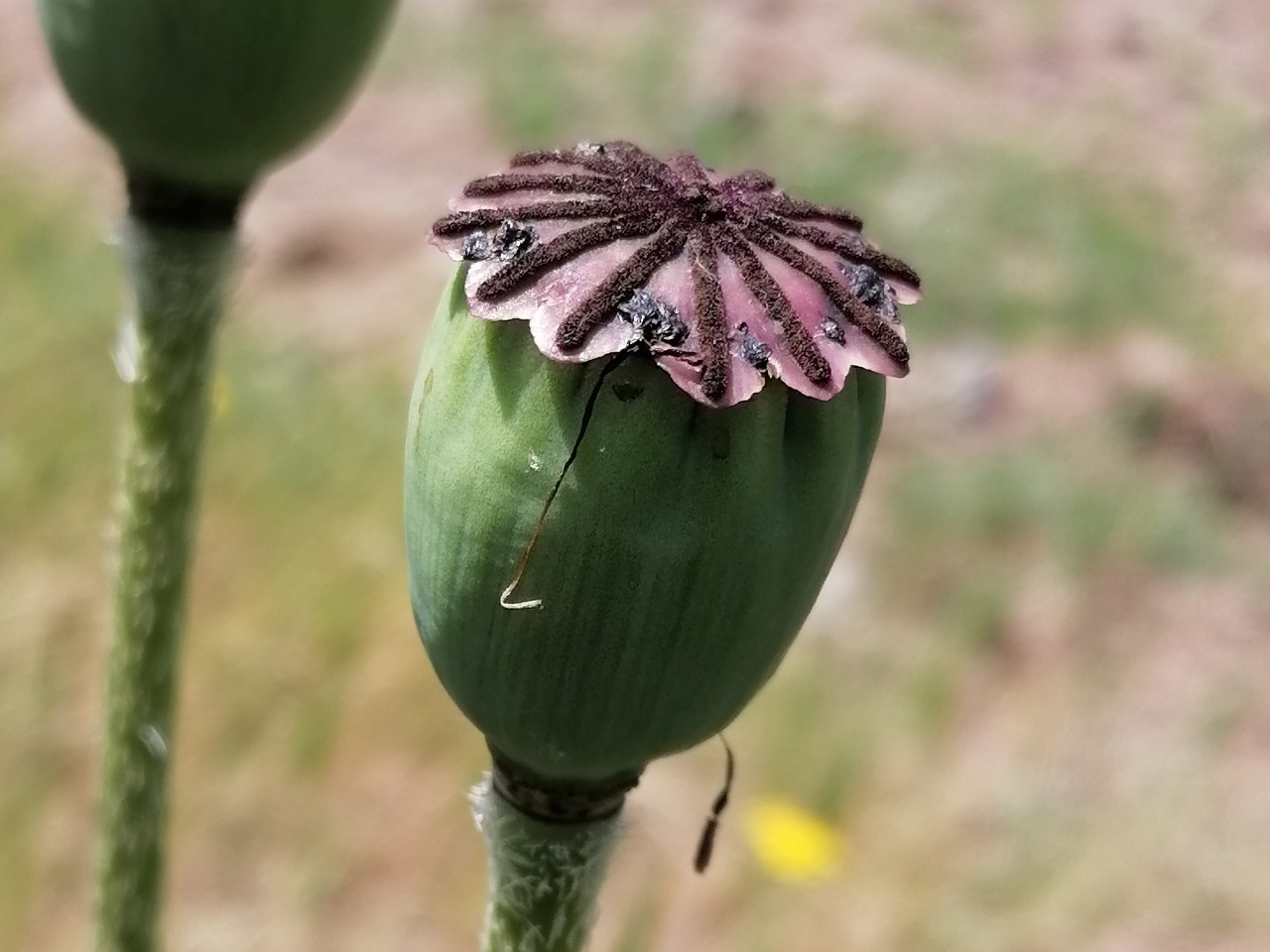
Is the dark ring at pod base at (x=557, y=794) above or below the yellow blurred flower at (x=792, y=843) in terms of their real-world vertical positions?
above

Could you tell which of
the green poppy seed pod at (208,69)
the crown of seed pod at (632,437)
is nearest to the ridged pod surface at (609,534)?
the crown of seed pod at (632,437)

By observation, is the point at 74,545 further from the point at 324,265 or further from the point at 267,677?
the point at 324,265

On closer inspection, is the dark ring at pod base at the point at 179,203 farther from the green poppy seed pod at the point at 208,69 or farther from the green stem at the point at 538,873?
the green stem at the point at 538,873

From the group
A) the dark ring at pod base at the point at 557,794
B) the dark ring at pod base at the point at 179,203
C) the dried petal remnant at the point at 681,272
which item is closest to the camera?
the dried petal remnant at the point at 681,272

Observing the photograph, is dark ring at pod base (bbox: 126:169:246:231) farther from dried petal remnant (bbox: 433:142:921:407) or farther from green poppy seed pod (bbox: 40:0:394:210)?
dried petal remnant (bbox: 433:142:921:407)

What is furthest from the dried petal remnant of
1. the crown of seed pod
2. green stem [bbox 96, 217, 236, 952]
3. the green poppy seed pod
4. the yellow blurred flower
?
the yellow blurred flower

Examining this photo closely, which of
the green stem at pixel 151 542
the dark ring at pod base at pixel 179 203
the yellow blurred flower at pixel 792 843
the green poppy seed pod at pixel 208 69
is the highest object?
the green poppy seed pod at pixel 208 69

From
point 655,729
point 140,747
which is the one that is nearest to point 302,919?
point 140,747

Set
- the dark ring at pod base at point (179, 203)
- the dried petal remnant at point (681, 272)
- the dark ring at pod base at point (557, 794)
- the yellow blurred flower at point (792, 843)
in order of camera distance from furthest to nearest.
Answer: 1. the yellow blurred flower at point (792, 843)
2. the dark ring at pod base at point (179, 203)
3. the dark ring at pod base at point (557, 794)
4. the dried petal remnant at point (681, 272)
